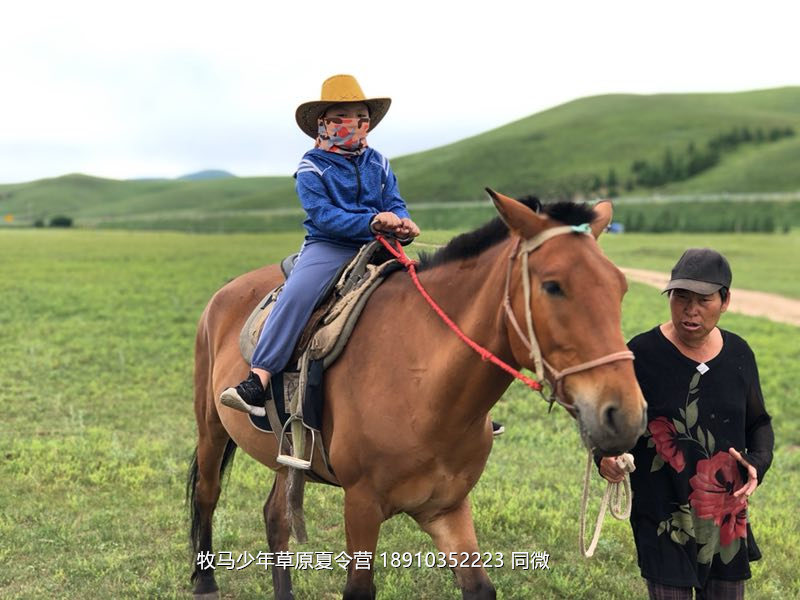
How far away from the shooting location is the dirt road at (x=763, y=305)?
18391 millimetres

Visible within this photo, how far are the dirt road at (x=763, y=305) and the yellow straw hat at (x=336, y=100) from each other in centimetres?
1383

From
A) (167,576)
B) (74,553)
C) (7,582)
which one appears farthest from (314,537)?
(7,582)

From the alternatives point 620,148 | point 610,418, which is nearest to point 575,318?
point 610,418

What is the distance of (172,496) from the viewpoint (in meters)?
6.35

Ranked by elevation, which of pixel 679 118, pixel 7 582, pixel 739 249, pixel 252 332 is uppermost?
pixel 679 118

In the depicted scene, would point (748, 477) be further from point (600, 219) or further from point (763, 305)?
point (763, 305)

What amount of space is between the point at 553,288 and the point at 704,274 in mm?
1011

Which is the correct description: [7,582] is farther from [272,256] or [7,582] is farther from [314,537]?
[272,256]

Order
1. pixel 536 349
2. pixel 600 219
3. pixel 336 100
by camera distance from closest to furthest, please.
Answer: pixel 536 349 → pixel 600 219 → pixel 336 100

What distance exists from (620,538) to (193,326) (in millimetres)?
12696

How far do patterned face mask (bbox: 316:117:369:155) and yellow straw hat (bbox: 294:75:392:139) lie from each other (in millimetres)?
94

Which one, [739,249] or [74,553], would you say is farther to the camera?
[739,249]

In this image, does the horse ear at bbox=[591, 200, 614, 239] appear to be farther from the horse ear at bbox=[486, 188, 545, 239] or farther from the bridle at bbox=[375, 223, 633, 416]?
the horse ear at bbox=[486, 188, 545, 239]

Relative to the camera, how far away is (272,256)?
33.4 meters
